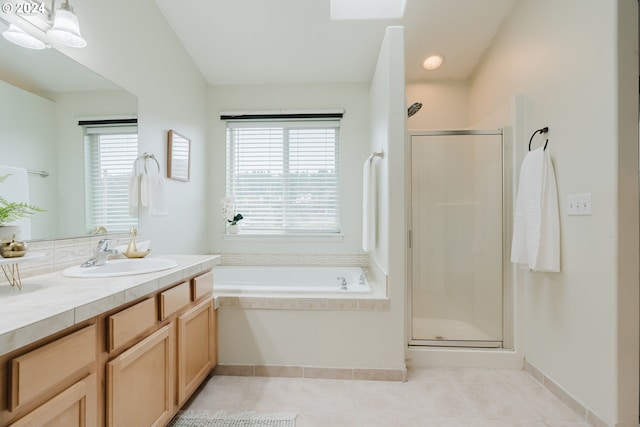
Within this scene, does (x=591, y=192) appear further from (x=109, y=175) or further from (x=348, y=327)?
(x=109, y=175)

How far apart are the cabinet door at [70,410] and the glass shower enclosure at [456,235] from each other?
195 centimetres

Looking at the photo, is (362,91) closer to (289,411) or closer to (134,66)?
(134,66)

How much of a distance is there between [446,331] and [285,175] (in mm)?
2079

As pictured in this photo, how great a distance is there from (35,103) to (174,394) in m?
1.54

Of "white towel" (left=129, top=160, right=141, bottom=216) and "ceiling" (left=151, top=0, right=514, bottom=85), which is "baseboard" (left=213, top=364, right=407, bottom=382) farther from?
"ceiling" (left=151, top=0, right=514, bottom=85)

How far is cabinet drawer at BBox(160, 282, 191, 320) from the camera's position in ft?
4.43

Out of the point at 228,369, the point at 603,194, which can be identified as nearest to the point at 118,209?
the point at 228,369

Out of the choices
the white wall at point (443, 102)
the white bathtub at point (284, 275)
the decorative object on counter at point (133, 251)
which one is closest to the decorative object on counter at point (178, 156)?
the decorative object on counter at point (133, 251)

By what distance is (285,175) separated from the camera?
122 inches

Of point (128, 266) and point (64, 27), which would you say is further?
point (128, 266)

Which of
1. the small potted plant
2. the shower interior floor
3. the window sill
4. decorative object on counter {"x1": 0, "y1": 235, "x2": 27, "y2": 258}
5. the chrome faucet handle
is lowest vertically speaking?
the shower interior floor

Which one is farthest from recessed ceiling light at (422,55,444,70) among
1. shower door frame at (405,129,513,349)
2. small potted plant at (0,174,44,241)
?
small potted plant at (0,174,44,241)

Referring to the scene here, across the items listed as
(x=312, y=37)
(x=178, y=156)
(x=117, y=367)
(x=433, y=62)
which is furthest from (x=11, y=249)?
(x=433, y=62)

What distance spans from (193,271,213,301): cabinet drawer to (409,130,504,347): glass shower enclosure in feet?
4.90
